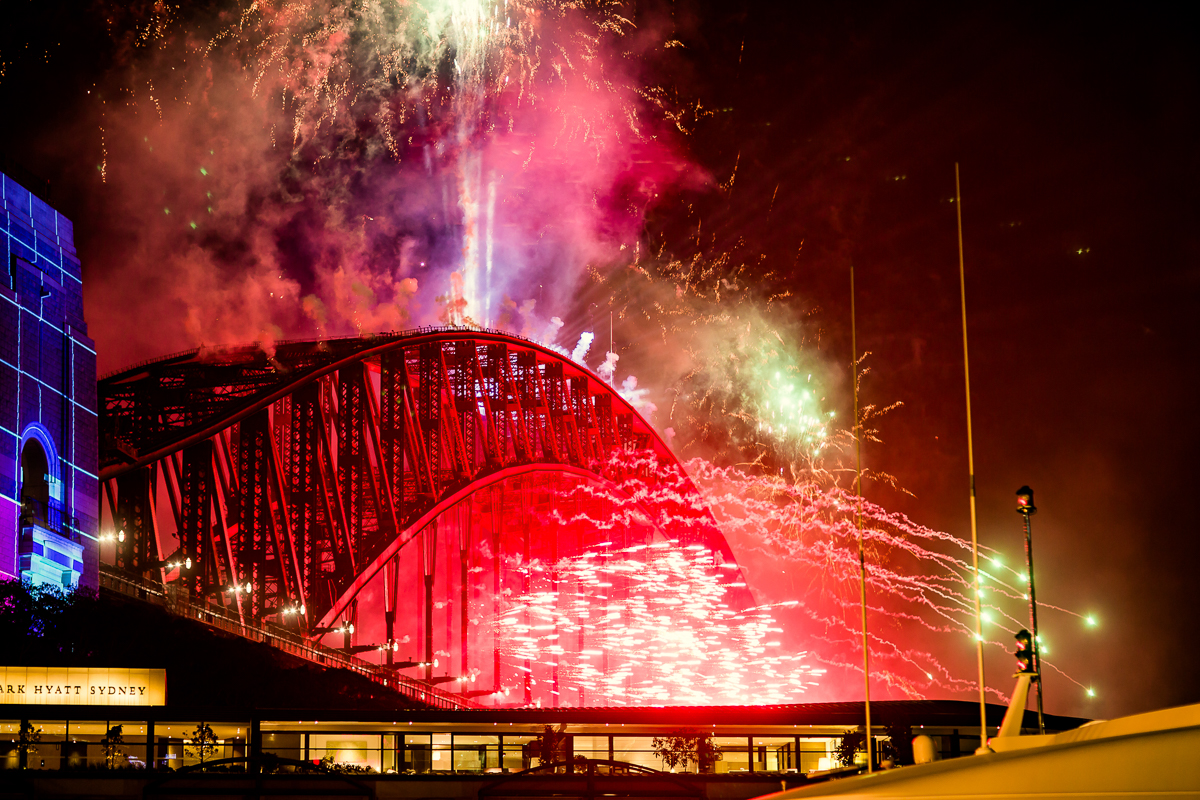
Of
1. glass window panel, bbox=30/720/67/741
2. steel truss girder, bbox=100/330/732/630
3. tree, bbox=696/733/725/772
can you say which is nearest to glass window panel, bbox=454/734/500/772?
tree, bbox=696/733/725/772

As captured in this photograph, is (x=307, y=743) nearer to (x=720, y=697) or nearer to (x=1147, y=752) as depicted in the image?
(x=1147, y=752)

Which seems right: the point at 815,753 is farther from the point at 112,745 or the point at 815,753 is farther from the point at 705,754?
the point at 112,745

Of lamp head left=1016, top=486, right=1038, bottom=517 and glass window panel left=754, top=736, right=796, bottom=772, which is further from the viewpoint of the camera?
glass window panel left=754, top=736, right=796, bottom=772

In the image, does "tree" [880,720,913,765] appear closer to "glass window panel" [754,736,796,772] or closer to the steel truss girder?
"glass window panel" [754,736,796,772]

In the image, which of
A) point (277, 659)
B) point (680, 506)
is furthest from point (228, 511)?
point (680, 506)

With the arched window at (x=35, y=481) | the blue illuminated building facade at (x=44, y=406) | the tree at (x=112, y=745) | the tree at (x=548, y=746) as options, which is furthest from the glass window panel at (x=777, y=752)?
the arched window at (x=35, y=481)

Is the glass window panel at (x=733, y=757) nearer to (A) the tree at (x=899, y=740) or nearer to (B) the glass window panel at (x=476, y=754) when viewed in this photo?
(A) the tree at (x=899, y=740)
